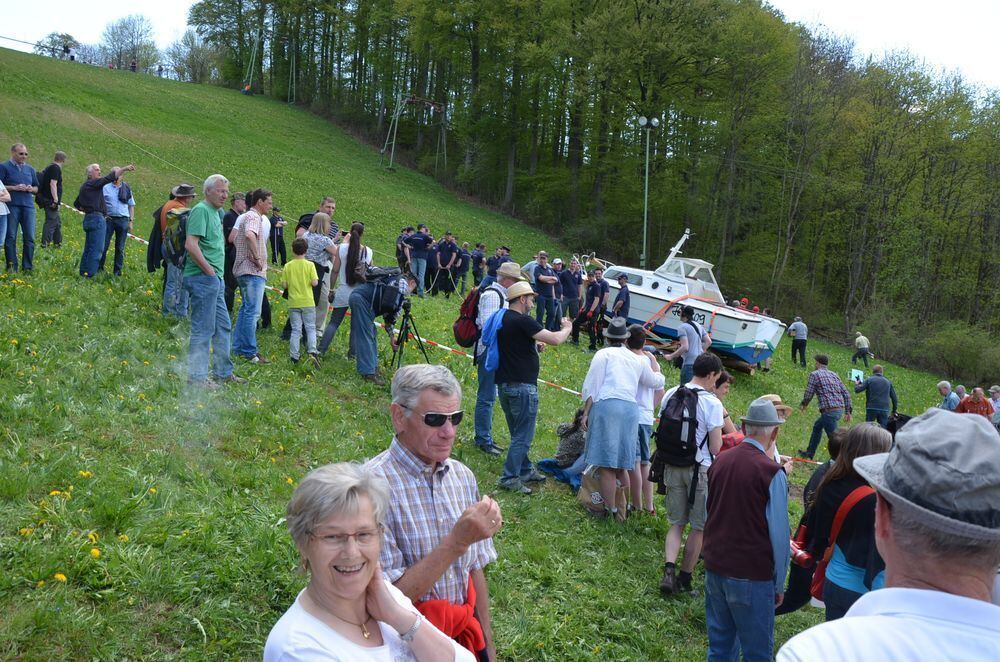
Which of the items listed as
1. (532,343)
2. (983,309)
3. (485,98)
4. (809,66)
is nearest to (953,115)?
(809,66)

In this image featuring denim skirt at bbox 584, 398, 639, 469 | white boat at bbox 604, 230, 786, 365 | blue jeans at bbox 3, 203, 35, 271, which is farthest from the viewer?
white boat at bbox 604, 230, 786, 365

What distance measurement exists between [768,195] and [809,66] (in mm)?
6823

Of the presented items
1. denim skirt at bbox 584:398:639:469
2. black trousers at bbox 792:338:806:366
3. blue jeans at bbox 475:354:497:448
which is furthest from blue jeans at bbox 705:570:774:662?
black trousers at bbox 792:338:806:366

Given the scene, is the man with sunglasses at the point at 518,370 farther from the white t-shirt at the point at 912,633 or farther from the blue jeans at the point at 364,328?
the white t-shirt at the point at 912,633

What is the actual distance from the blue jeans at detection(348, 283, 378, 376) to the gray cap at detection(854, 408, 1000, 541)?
836 cm

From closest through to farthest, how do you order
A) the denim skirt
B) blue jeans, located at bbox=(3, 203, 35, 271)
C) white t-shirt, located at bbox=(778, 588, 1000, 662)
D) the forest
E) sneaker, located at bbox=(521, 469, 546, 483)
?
white t-shirt, located at bbox=(778, 588, 1000, 662), the denim skirt, sneaker, located at bbox=(521, 469, 546, 483), blue jeans, located at bbox=(3, 203, 35, 271), the forest

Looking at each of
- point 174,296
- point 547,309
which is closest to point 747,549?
point 174,296

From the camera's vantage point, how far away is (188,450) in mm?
6273

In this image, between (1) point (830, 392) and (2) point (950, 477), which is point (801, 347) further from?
(2) point (950, 477)

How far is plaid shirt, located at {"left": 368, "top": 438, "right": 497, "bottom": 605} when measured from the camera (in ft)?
10.2

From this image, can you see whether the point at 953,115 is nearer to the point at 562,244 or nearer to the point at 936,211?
the point at 936,211

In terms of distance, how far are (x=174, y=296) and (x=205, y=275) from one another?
2817 mm

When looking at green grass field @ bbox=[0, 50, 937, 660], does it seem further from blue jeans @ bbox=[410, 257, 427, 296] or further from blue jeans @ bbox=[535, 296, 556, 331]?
blue jeans @ bbox=[410, 257, 427, 296]

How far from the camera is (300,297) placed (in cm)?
983
